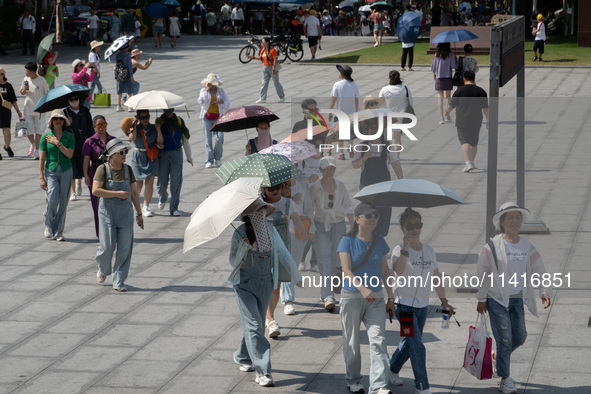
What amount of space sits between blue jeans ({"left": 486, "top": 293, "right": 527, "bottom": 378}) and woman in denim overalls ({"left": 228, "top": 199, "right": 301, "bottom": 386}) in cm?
177

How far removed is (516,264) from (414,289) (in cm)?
84

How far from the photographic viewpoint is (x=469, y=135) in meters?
14.6

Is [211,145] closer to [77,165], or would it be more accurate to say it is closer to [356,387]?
[77,165]

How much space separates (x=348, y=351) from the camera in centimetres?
728

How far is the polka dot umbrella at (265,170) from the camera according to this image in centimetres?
768

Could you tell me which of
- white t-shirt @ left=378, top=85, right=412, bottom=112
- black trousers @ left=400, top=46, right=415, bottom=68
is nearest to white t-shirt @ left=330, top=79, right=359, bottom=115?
white t-shirt @ left=378, top=85, right=412, bottom=112

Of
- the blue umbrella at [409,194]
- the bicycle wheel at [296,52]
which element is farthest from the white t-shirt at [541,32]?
the blue umbrella at [409,194]

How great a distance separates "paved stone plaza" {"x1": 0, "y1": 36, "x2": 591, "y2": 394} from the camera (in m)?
7.71

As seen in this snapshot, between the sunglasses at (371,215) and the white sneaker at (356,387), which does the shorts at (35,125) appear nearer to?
the sunglasses at (371,215)

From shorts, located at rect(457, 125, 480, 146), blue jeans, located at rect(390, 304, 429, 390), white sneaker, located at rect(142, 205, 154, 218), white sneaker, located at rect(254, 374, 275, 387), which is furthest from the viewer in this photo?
shorts, located at rect(457, 125, 480, 146)

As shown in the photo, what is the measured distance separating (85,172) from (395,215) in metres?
4.23

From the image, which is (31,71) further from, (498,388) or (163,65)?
(163,65)

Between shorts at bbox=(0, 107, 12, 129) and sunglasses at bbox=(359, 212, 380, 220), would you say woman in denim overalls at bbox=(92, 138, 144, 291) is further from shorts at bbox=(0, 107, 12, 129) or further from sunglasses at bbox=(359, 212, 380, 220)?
shorts at bbox=(0, 107, 12, 129)

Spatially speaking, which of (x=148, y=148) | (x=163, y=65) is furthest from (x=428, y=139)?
(x=163, y=65)
